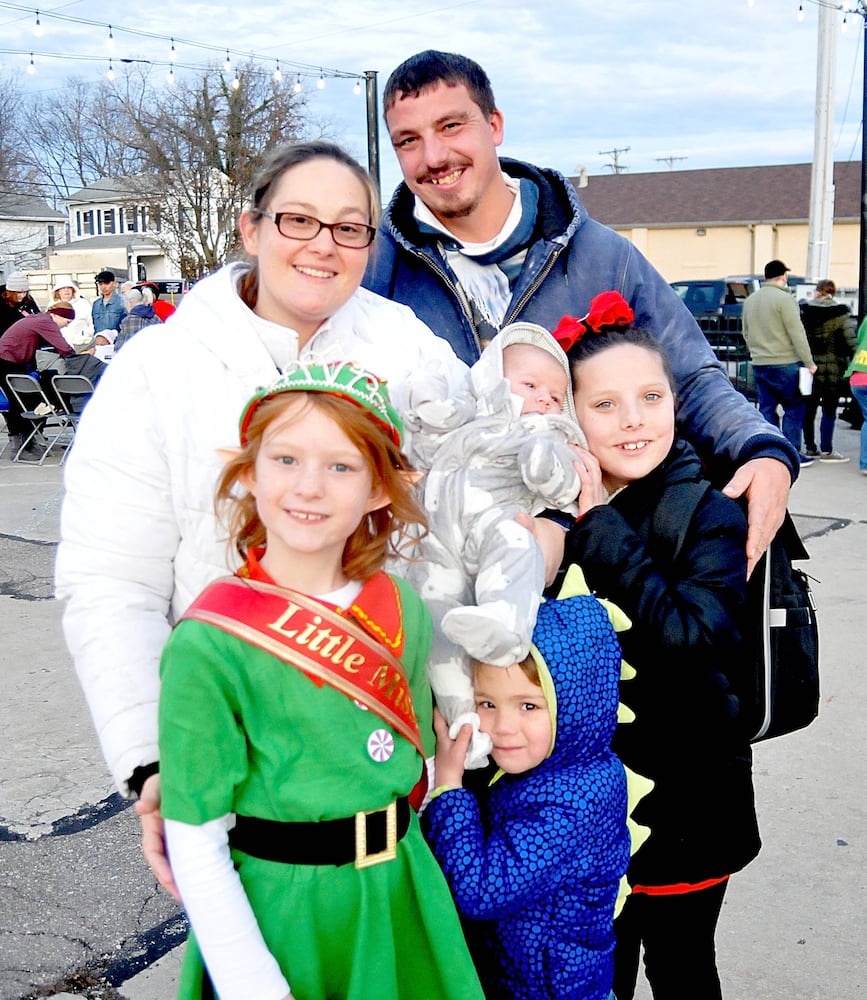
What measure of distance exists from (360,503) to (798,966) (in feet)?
7.07

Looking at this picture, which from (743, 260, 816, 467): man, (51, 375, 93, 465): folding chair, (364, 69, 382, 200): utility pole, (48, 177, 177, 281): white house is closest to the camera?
(743, 260, 816, 467): man

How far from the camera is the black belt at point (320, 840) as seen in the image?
5.40ft

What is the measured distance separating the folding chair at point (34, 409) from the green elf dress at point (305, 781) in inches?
417

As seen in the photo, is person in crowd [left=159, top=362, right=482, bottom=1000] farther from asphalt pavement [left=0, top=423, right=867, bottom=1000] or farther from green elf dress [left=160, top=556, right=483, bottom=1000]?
asphalt pavement [left=0, top=423, right=867, bottom=1000]

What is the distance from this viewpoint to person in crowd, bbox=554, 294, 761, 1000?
196 centimetres

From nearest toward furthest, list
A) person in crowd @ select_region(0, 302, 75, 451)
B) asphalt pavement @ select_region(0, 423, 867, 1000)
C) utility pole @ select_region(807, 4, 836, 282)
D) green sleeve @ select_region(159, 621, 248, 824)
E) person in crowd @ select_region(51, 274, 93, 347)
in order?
green sleeve @ select_region(159, 621, 248, 824) < asphalt pavement @ select_region(0, 423, 867, 1000) < person in crowd @ select_region(0, 302, 75, 451) < person in crowd @ select_region(51, 274, 93, 347) < utility pole @ select_region(807, 4, 836, 282)

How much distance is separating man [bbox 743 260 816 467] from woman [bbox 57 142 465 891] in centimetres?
924

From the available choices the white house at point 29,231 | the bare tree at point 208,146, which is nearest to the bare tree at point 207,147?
the bare tree at point 208,146

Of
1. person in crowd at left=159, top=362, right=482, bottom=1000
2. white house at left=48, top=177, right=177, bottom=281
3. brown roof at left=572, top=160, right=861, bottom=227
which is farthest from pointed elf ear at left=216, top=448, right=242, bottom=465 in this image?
white house at left=48, top=177, right=177, bottom=281

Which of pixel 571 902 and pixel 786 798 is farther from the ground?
pixel 571 902

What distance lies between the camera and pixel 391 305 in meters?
2.25

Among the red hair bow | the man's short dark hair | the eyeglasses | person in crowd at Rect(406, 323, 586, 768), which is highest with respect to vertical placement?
the man's short dark hair

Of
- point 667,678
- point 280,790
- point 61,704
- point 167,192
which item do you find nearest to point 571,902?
point 667,678

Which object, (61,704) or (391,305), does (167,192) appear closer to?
(61,704)
